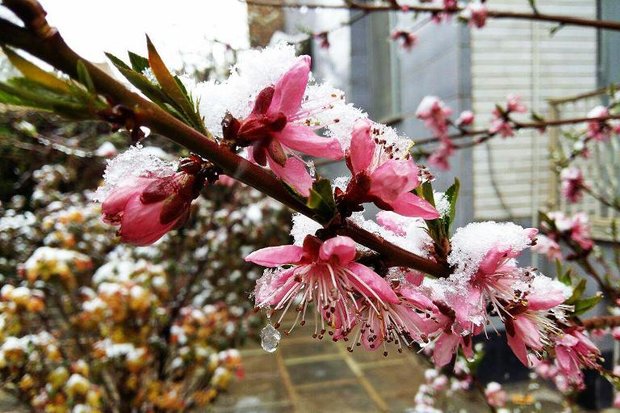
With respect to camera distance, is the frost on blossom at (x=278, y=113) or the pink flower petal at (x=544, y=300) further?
the pink flower petal at (x=544, y=300)

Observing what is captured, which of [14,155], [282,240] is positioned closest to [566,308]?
[14,155]

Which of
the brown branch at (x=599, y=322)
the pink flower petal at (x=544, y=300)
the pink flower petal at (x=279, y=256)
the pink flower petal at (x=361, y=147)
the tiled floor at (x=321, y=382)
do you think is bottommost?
the tiled floor at (x=321, y=382)

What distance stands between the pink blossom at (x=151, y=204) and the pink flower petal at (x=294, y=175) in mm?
73

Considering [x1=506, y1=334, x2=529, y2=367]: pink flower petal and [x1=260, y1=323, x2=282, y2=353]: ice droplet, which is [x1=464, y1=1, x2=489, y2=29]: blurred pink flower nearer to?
[x1=506, y1=334, x2=529, y2=367]: pink flower petal

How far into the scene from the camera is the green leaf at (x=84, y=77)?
12.9 inches

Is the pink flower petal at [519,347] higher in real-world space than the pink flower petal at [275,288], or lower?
lower

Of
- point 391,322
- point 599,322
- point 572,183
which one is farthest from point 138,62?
point 572,183

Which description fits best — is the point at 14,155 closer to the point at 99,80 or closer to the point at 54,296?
the point at 54,296

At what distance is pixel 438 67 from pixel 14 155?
11.2ft

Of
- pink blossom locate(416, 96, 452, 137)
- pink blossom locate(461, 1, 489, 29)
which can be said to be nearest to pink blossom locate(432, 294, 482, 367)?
pink blossom locate(461, 1, 489, 29)

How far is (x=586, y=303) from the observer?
28.5 inches

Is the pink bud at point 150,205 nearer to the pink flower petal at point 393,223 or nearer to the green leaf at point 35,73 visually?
the green leaf at point 35,73

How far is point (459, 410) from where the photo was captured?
118 inches

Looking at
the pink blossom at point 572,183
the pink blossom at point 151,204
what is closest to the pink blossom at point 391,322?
the pink blossom at point 151,204
